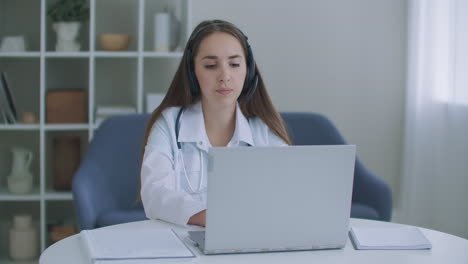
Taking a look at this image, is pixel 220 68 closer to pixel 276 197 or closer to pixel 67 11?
pixel 276 197

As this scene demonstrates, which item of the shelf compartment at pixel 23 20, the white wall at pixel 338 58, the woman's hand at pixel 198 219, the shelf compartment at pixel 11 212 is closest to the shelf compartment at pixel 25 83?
the shelf compartment at pixel 23 20

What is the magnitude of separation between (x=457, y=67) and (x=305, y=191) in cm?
209

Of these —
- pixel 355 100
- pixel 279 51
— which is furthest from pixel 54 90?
pixel 355 100

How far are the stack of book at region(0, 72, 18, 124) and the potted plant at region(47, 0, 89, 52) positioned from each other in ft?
1.01

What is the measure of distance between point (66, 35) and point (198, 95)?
1.55 metres

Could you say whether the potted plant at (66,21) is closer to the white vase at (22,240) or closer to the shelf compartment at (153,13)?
the shelf compartment at (153,13)

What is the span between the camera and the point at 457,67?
128 inches

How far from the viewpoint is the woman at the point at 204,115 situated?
2016 millimetres

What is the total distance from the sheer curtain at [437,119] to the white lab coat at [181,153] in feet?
4.53

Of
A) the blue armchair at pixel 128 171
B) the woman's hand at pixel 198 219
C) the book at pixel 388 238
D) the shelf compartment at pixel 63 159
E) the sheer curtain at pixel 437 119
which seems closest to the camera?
the book at pixel 388 238

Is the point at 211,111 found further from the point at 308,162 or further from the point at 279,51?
the point at 279,51

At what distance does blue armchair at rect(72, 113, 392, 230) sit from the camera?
9.70 feet

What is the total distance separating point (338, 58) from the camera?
3963 millimetres

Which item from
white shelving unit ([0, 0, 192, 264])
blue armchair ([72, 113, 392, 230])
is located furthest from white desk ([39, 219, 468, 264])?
white shelving unit ([0, 0, 192, 264])
